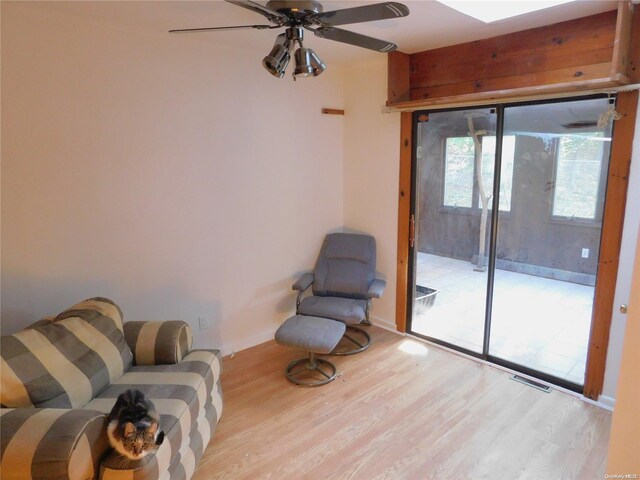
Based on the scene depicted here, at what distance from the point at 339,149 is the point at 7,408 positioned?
10.5 ft

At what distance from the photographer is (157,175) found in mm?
2783

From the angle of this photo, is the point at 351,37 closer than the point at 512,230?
Yes

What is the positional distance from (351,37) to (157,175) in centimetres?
163

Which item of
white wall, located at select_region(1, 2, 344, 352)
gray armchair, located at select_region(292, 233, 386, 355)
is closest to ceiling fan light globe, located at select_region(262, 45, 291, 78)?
white wall, located at select_region(1, 2, 344, 352)

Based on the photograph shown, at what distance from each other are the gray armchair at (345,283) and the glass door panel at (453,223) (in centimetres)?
49

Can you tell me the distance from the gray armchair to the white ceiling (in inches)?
67.2

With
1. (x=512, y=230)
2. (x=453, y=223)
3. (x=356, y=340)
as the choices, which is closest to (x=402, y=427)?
(x=356, y=340)

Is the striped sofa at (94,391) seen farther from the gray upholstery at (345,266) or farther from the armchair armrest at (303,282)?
the gray upholstery at (345,266)

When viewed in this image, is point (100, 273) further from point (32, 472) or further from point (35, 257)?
point (32, 472)

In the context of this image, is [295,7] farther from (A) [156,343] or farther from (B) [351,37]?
(A) [156,343]

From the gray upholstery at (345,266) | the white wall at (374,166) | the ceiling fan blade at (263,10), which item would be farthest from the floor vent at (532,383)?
the ceiling fan blade at (263,10)

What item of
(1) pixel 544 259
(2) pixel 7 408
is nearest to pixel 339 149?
(1) pixel 544 259

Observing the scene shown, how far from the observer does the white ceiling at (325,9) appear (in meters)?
2.21

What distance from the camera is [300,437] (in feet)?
7.77
